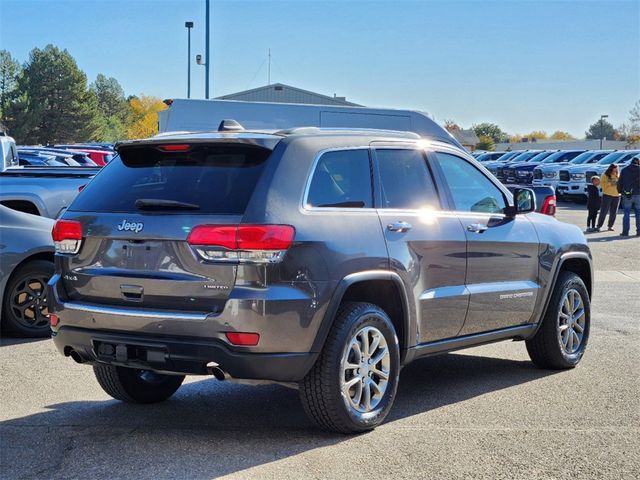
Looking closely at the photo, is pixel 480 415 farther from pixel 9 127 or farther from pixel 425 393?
pixel 9 127

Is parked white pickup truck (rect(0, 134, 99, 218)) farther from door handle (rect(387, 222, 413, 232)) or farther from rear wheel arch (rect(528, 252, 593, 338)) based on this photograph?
door handle (rect(387, 222, 413, 232))

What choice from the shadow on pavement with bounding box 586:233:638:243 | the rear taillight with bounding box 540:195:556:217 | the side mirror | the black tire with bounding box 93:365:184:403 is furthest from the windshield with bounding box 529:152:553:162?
the black tire with bounding box 93:365:184:403

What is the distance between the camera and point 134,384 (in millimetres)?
6465

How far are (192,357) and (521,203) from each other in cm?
313

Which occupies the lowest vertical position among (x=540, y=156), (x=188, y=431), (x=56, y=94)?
(x=188, y=431)

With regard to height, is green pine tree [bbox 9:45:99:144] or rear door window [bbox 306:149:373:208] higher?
green pine tree [bbox 9:45:99:144]

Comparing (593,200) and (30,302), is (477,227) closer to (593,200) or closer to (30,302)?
(30,302)

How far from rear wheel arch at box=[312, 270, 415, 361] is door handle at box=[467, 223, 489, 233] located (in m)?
0.96

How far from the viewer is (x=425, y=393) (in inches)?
274

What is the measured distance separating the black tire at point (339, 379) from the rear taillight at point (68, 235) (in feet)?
5.23

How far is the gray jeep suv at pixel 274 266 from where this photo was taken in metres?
5.22

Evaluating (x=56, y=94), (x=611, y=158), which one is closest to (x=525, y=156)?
(x=611, y=158)

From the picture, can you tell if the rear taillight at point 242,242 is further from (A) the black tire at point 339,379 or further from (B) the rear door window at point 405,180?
(B) the rear door window at point 405,180

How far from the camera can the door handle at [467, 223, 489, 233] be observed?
6703mm
